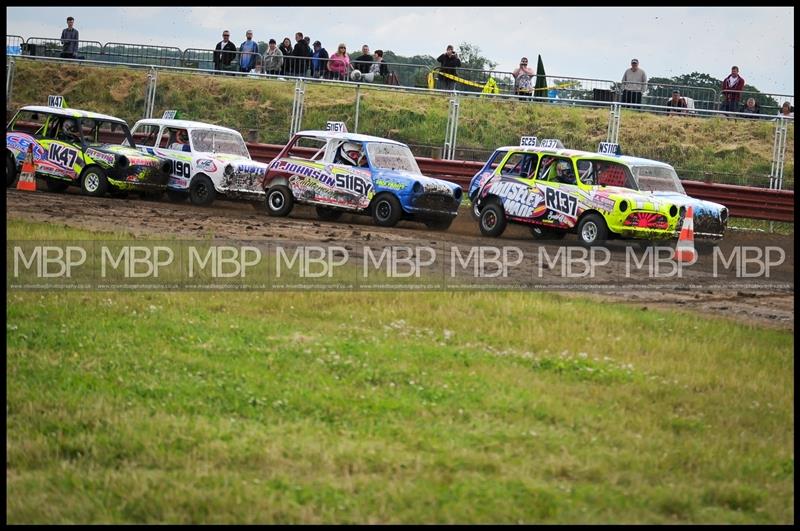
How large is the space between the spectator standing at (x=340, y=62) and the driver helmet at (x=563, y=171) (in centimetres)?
1003

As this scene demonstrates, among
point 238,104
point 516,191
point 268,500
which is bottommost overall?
point 268,500

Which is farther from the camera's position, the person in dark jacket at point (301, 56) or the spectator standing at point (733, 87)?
the person in dark jacket at point (301, 56)

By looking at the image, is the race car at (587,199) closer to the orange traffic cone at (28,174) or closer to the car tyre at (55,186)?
the car tyre at (55,186)

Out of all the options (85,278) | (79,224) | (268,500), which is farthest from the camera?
(79,224)

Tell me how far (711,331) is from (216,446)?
5.58m

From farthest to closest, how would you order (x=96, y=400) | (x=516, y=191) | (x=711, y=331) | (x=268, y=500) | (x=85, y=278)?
1. (x=516, y=191)
2. (x=85, y=278)
3. (x=711, y=331)
4. (x=96, y=400)
5. (x=268, y=500)

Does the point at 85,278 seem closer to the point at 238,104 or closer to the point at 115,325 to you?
the point at 115,325

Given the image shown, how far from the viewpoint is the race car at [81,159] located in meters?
20.8

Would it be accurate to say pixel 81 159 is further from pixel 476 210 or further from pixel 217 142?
pixel 476 210

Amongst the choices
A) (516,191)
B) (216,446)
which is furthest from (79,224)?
(216,446)

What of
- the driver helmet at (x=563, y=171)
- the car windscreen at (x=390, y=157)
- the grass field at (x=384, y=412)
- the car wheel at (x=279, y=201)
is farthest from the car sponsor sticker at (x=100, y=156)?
the grass field at (x=384, y=412)

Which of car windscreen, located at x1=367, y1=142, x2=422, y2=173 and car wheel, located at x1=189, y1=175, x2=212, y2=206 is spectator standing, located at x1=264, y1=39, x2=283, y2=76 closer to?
car wheel, located at x1=189, y1=175, x2=212, y2=206

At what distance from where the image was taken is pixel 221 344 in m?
9.35

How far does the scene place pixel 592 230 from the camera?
1733cm
